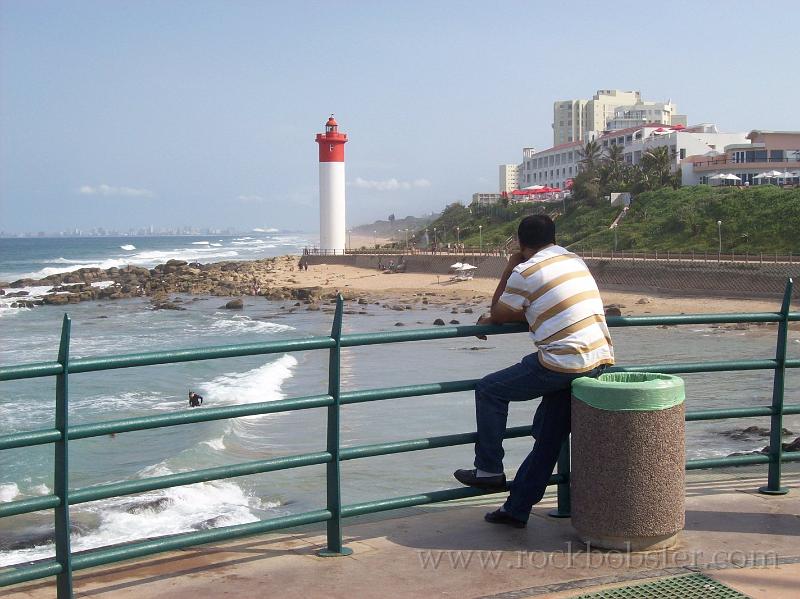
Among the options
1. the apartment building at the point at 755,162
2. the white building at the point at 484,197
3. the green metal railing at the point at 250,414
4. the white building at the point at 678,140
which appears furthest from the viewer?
the white building at the point at 484,197

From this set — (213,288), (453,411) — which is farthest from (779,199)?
(453,411)

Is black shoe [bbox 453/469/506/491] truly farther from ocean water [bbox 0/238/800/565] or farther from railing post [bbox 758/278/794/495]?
ocean water [bbox 0/238/800/565]

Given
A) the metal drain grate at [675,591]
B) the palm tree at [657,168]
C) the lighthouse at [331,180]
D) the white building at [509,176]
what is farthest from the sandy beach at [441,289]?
the white building at [509,176]

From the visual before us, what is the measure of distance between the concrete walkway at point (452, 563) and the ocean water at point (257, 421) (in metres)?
4.77

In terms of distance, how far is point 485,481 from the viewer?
14.7ft

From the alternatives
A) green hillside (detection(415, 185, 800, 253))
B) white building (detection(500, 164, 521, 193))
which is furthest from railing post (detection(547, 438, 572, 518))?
white building (detection(500, 164, 521, 193))

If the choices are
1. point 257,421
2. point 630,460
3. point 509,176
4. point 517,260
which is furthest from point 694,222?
point 509,176

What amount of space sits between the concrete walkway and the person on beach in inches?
10.5

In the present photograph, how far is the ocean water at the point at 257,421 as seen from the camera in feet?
32.7

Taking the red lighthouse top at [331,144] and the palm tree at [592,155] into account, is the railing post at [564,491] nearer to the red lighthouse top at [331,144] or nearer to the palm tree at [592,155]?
the red lighthouse top at [331,144]

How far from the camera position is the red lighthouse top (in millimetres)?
65500

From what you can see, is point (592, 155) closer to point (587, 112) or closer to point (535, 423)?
point (587, 112)

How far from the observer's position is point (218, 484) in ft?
36.4

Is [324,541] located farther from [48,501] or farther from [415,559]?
[48,501]
